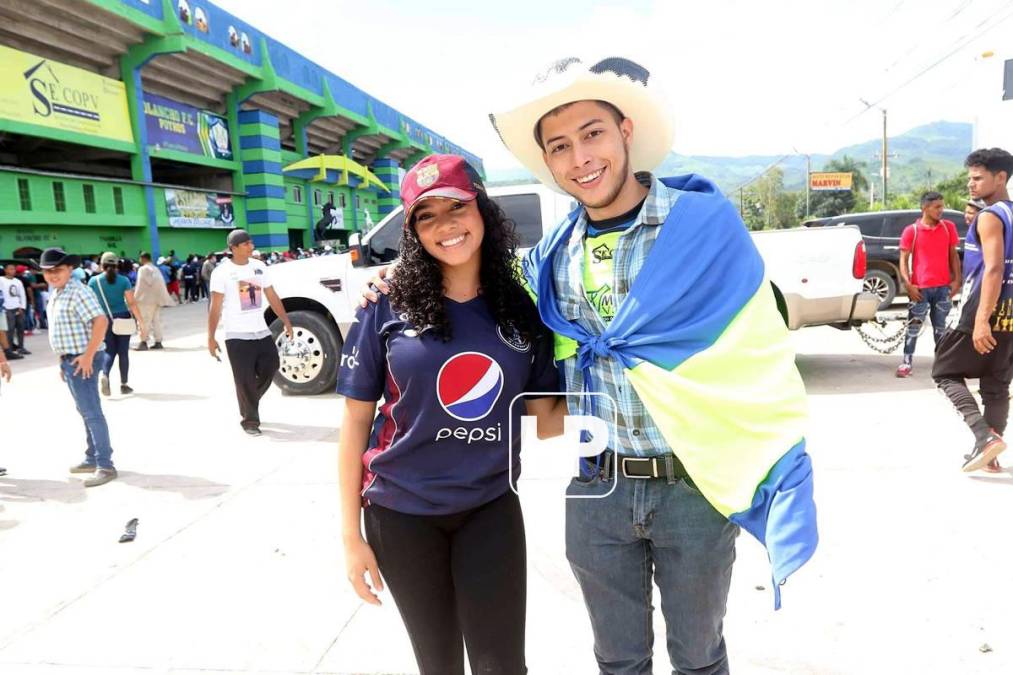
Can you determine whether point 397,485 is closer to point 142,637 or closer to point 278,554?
point 142,637

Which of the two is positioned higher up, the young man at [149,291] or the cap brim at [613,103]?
the cap brim at [613,103]

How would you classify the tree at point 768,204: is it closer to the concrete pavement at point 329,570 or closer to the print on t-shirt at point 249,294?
the print on t-shirt at point 249,294

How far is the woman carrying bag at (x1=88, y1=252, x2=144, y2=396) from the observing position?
313 inches

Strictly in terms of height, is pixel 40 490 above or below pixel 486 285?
below

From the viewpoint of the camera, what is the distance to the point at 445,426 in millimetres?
1762

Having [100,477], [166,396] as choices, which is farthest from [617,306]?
[166,396]

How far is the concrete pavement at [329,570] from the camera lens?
2.65m

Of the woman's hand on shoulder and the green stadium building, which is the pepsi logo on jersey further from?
the green stadium building

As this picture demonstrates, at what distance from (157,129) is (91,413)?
24.2 meters

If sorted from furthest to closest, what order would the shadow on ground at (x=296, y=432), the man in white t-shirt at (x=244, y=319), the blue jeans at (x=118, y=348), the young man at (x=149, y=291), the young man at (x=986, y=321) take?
the young man at (x=149, y=291) → the blue jeans at (x=118, y=348) → the man in white t-shirt at (x=244, y=319) → the shadow on ground at (x=296, y=432) → the young man at (x=986, y=321)

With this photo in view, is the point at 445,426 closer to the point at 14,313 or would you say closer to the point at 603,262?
the point at 603,262

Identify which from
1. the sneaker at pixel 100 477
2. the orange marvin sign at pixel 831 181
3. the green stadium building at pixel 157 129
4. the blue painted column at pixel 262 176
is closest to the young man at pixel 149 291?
the sneaker at pixel 100 477

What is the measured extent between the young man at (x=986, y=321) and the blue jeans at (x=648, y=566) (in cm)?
332

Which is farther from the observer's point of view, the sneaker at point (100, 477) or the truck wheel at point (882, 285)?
the truck wheel at point (882, 285)
